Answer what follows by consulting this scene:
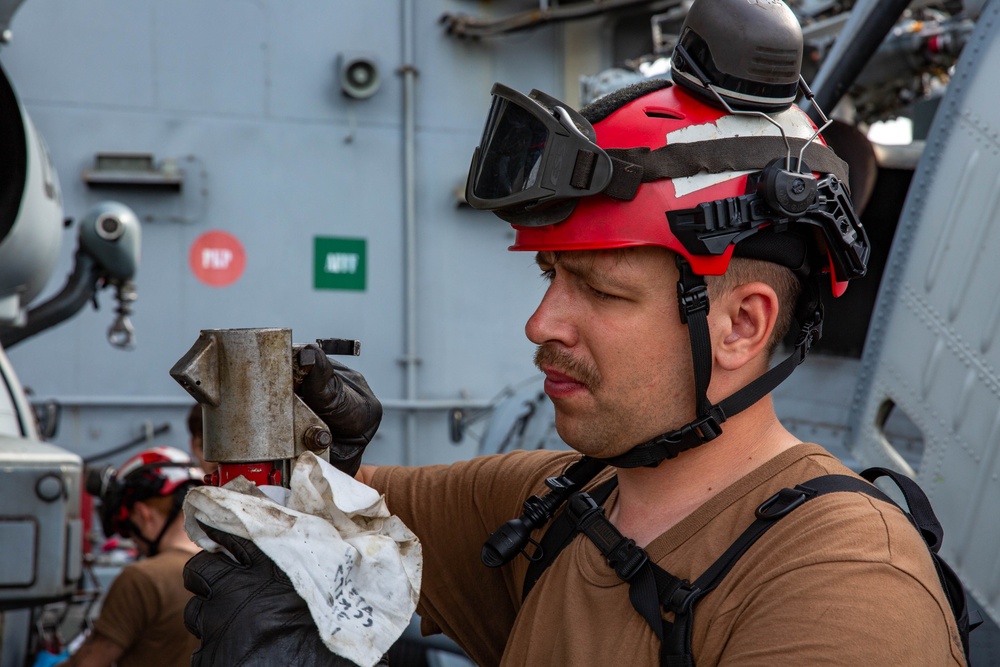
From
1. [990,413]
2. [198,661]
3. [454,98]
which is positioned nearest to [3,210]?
[198,661]

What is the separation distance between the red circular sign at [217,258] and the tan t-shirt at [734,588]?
7701 mm

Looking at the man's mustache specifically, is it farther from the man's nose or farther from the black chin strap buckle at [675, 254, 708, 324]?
the black chin strap buckle at [675, 254, 708, 324]

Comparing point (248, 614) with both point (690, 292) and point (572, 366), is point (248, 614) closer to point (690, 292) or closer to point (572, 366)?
point (572, 366)

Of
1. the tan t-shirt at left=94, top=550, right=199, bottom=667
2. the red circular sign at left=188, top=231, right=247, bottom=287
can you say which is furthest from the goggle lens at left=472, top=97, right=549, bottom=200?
the red circular sign at left=188, top=231, right=247, bottom=287

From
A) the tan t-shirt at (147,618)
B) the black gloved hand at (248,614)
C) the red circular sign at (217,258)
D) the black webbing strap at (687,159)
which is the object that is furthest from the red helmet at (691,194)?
the red circular sign at (217,258)

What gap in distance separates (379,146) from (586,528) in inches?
338

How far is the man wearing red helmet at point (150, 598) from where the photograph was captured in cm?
373

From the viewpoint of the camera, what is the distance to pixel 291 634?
1.44 metres

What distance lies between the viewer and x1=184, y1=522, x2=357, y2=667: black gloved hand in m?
1.41

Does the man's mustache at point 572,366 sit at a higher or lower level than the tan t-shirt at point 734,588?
higher

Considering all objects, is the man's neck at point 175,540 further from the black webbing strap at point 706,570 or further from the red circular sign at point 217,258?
the red circular sign at point 217,258

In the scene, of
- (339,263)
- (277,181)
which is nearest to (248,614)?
(339,263)

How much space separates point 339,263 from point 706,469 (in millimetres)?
8291

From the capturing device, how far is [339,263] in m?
9.70
